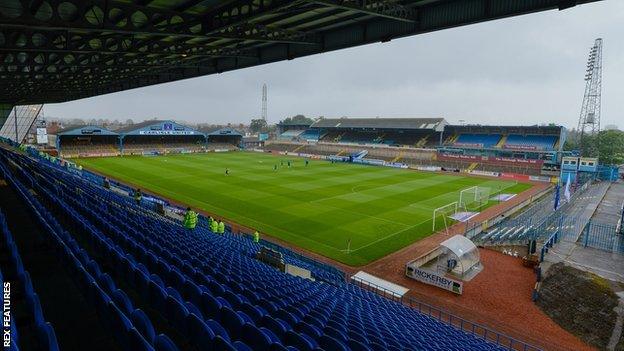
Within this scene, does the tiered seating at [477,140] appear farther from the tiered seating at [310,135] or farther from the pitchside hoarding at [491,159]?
the tiered seating at [310,135]

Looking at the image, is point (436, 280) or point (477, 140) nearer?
point (436, 280)

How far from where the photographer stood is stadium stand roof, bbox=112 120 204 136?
7031cm

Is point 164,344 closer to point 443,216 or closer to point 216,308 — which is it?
point 216,308

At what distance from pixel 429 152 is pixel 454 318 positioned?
56872 mm

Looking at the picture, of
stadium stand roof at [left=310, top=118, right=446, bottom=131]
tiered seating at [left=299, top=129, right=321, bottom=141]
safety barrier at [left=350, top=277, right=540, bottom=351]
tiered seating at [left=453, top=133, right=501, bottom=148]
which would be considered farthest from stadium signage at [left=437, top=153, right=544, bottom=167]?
safety barrier at [left=350, top=277, right=540, bottom=351]

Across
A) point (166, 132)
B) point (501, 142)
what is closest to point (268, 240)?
point (166, 132)

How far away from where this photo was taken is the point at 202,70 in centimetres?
2123

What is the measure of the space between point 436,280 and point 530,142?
61281mm

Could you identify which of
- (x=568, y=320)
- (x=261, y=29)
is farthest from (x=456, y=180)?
(x=261, y=29)

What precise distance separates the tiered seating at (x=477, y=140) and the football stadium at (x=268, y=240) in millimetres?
24211

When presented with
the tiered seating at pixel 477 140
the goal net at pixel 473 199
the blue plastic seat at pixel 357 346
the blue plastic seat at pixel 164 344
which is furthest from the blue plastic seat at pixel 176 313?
the tiered seating at pixel 477 140

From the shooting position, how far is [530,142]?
6512 cm

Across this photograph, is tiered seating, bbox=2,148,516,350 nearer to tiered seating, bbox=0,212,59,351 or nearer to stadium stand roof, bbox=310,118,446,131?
tiered seating, bbox=0,212,59,351

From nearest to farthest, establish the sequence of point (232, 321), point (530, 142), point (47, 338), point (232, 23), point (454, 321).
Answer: point (47, 338) < point (232, 321) < point (232, 23) < point (454, 321) < point (530, 142)
